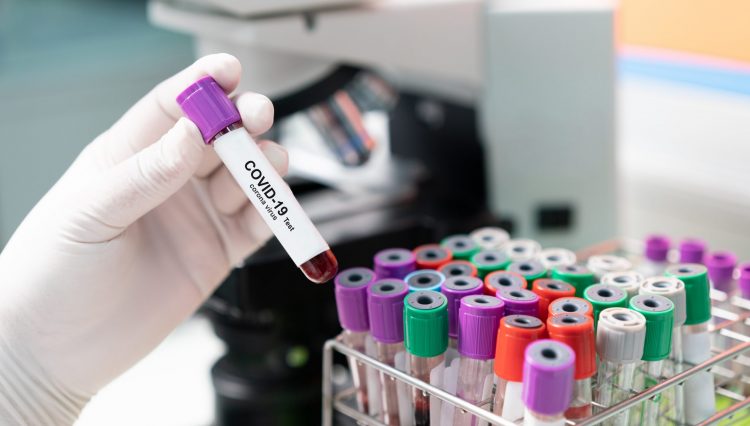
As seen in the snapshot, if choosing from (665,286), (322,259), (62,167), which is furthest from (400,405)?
(62,167)

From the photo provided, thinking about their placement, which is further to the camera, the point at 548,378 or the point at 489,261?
the point at 489,261

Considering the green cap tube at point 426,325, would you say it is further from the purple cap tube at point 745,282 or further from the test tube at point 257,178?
the purple cap tube at point 745,282

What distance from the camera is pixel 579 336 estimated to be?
635 millimetres

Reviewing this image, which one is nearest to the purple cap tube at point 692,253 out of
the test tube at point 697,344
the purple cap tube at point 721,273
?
the purple cap tube at point 721,273

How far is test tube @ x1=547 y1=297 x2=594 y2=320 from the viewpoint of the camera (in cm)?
67

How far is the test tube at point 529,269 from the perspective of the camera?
0.77 meters

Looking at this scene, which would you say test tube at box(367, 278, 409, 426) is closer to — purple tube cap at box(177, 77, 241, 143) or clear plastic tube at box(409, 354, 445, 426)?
clear plastic tube at box(409, 354, 445, 426)

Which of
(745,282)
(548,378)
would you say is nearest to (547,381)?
(548,378)

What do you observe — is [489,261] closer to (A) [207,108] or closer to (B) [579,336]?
(B) [579,336]

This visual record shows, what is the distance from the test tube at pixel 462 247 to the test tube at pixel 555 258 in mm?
66

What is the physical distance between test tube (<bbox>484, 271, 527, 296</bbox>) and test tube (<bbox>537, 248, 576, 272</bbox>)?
0.22ft

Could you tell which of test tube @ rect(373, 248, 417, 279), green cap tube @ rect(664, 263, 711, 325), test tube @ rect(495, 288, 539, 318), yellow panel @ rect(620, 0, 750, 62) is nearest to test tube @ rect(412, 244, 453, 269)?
test tube @ rect(373, 248, 417, 279)

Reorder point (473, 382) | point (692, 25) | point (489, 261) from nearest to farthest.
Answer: point (473, 382), point (489, 261), point (692, 25)

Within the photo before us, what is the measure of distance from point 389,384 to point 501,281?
13cm
